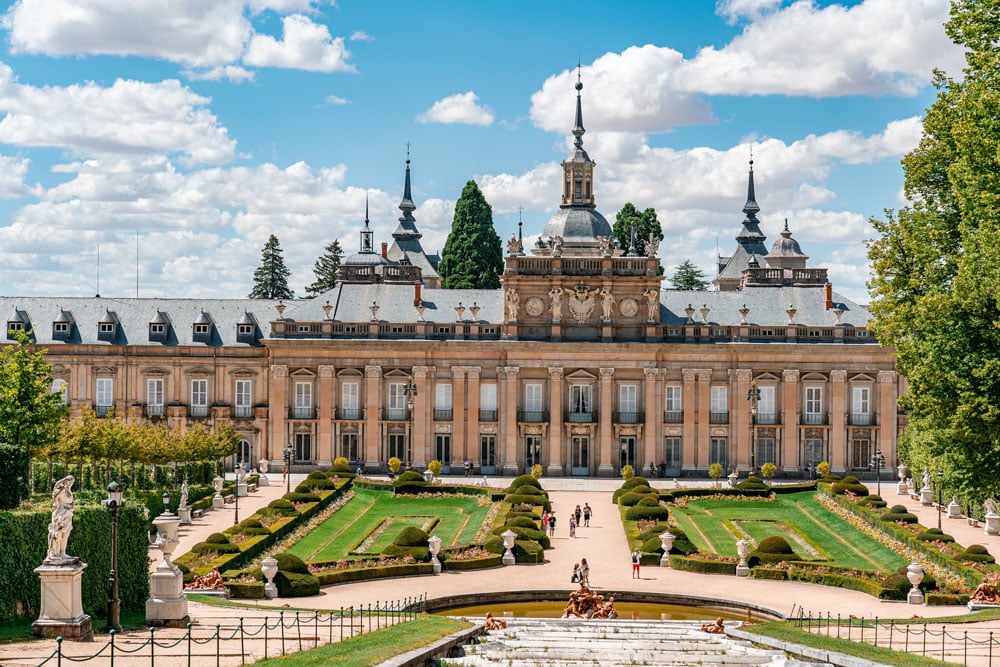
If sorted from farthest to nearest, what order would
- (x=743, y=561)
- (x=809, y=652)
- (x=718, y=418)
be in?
(x=718, y=418), (x=743, y=561), (x=809, y=652)

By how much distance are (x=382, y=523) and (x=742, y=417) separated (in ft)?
94.5

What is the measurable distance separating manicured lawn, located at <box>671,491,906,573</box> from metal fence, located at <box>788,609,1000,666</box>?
1120cm

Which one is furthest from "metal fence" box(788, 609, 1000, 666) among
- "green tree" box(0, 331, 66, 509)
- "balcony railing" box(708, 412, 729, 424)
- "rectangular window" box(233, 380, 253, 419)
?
"rectangular window" box(233, 380, 253, 419)

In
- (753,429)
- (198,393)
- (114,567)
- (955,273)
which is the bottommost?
(114,567)

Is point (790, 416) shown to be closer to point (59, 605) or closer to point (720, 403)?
point (720, 403)

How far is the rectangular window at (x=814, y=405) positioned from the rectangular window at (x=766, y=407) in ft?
6.99

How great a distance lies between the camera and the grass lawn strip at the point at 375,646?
2662 cm

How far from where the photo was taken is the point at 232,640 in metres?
30.4

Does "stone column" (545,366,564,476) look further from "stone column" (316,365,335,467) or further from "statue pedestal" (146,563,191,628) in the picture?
"statue pedestal" (146,563,191,628)

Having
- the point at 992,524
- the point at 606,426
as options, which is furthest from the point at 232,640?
the point at 606,426

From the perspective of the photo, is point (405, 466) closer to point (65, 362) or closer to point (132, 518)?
point (65, 362)

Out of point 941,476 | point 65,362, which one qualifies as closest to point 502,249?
point 65,362

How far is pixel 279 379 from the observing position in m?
77.0

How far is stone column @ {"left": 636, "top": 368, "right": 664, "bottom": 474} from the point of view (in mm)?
76375
